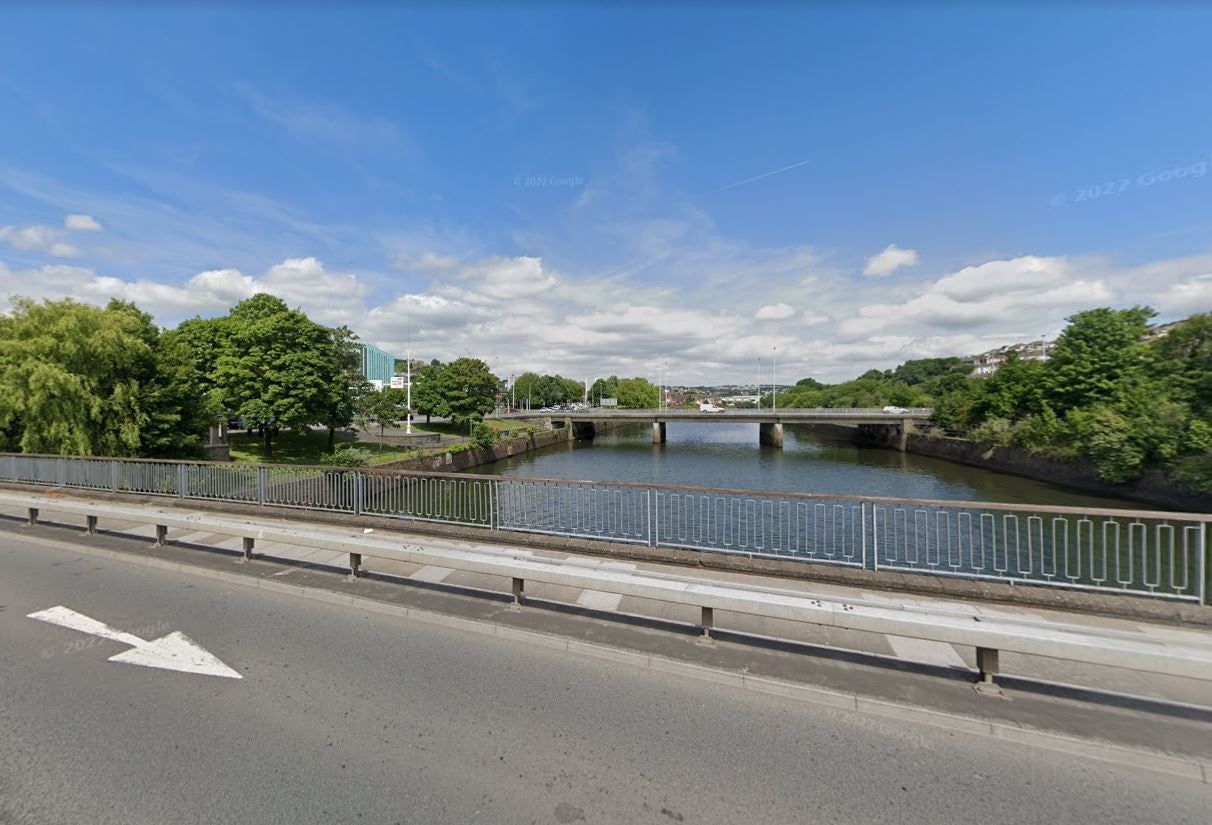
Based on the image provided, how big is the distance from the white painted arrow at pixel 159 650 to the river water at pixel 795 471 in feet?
42.3

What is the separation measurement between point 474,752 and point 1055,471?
38.2m

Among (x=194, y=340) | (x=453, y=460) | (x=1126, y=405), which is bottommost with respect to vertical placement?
(x=453, y=460)

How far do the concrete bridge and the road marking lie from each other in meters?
51.3

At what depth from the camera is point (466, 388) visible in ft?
167

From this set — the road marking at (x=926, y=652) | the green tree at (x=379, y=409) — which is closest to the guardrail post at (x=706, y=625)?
the road marking at (x=926, y=652)

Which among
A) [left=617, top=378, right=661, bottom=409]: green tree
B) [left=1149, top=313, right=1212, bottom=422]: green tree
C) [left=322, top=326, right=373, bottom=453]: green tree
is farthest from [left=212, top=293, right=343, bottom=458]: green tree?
[left=617, top=378, right=661, bottom=409]: green tree

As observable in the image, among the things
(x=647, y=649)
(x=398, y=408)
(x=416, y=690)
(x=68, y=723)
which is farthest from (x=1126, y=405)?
(x=398, y=408)

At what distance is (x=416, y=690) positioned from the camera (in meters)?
3.60

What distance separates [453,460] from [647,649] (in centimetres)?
3207

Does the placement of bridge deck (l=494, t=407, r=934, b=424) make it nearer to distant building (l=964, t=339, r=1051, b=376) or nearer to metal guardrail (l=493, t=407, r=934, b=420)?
metal guardrail (l=493, t=407, r=934, b=420)

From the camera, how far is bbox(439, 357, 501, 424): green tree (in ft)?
160

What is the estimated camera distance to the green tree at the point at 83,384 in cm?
1620

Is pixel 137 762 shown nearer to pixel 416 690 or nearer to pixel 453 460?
pixel 416 690

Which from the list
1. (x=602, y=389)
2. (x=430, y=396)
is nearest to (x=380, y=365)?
(x=602, y=389)
